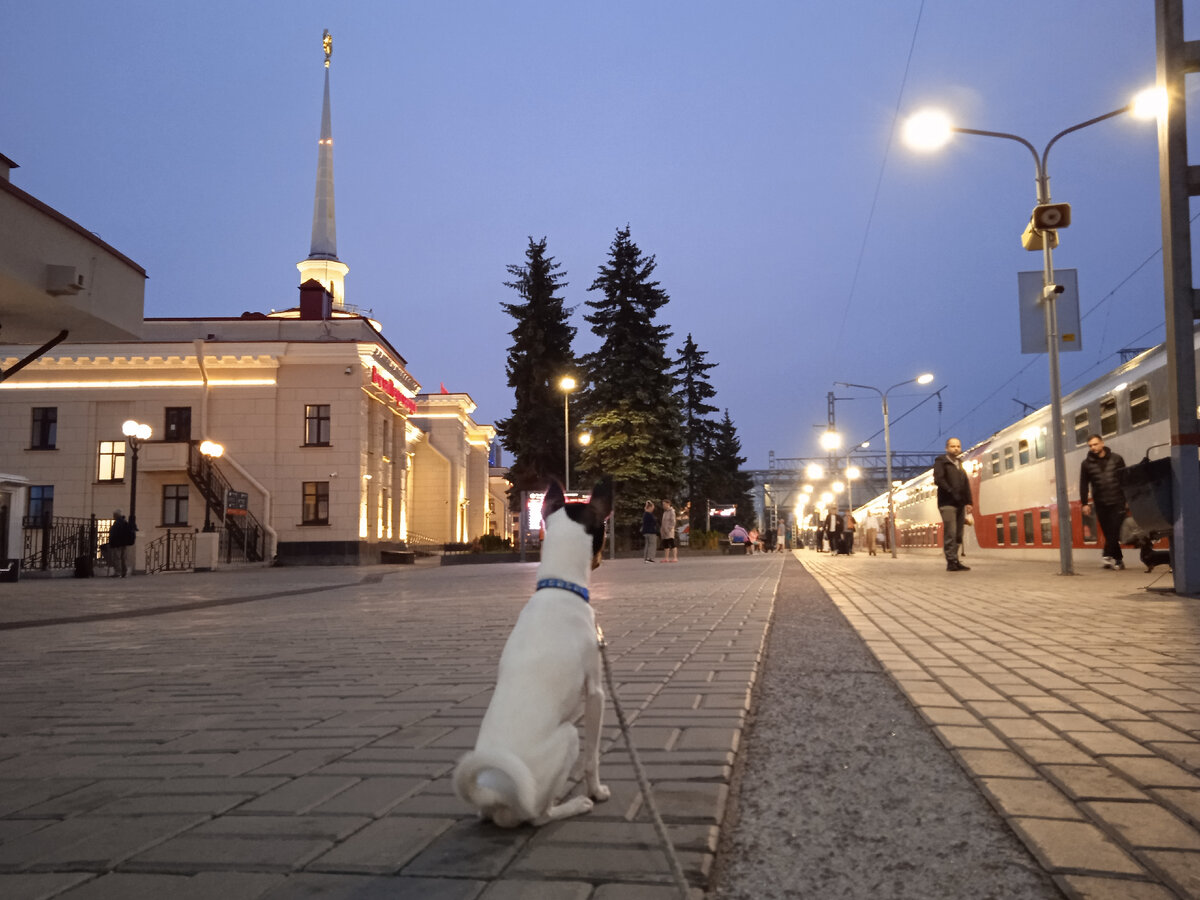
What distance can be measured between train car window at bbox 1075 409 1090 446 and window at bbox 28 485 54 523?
36908 mm

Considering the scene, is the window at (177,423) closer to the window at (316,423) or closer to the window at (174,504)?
the window at (174,504)

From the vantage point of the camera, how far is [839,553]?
134 ft

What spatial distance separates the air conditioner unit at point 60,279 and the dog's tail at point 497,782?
40.6 feet

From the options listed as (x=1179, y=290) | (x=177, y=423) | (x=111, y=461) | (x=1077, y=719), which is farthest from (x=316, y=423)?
(x=1077, y=719)

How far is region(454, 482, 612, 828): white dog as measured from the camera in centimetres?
265

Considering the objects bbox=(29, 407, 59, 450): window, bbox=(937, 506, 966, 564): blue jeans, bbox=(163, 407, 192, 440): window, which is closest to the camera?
bbox=(937, 506, 966, 564): blue jeans

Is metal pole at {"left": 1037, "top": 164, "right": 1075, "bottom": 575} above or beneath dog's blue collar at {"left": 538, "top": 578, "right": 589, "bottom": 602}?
above

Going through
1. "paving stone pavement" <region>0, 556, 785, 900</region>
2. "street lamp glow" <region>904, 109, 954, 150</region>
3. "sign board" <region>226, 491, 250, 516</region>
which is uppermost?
"street lamp glow" <region>904, 109, 954, 150</region>

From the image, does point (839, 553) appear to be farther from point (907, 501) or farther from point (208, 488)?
point (208, 488)

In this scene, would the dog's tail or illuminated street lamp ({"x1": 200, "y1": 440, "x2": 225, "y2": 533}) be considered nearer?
the dog's tail

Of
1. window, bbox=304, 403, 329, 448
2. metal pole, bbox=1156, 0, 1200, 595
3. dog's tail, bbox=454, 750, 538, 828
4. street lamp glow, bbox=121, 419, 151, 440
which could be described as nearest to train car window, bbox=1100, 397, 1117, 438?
metal pole, bbox=1156, 0, 1200, 595

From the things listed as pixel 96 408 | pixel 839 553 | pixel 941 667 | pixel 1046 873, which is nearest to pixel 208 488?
pixel 96 408

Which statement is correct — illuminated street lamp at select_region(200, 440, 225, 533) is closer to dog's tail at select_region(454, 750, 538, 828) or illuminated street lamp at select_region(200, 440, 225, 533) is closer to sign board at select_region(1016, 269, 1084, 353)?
sign board at select_region(1016, 269, 1084, 353)

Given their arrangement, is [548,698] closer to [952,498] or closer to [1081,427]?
[952,498]
